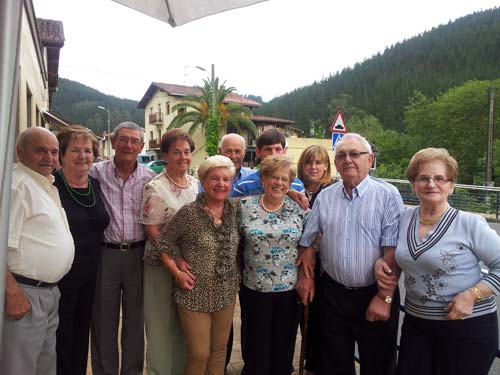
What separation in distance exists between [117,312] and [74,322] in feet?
1.04

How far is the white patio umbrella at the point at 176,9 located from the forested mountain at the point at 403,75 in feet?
217

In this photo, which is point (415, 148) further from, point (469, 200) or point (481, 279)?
point (481, 279)

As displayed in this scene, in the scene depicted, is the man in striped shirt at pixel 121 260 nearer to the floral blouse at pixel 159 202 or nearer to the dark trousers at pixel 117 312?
the dark trousers at pixel 117 312

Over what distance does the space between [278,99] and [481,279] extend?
9047cm

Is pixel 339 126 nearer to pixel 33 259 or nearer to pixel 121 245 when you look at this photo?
pixel 121 245

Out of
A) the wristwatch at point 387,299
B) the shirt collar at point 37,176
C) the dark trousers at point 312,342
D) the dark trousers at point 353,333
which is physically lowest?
the dark trousers at point 312,342

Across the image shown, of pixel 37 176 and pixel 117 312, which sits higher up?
pixel 37 176

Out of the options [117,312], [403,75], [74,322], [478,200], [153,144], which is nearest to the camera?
[74,322]

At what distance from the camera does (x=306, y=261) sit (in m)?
2.77

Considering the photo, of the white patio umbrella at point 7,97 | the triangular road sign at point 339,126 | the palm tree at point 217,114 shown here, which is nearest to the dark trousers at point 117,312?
the white patio umbrella at point 7,97

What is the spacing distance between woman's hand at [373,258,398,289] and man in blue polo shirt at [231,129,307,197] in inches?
36.5

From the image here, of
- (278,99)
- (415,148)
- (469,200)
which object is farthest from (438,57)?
(469,200)

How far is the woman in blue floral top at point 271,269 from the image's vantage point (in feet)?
8.86

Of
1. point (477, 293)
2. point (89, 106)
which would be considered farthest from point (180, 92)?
point (477, 293)
